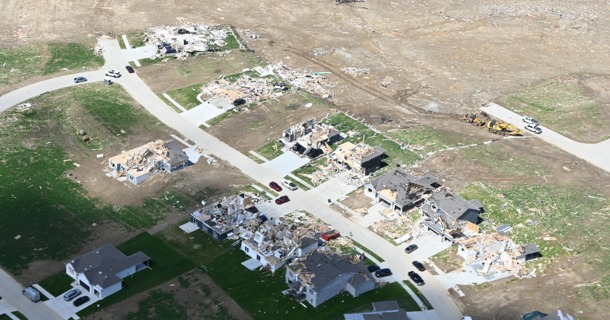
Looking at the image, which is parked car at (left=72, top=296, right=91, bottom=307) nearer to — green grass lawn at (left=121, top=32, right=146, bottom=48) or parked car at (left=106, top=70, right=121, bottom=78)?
parked car at (left=106, top=70, right=121, bottom=78)

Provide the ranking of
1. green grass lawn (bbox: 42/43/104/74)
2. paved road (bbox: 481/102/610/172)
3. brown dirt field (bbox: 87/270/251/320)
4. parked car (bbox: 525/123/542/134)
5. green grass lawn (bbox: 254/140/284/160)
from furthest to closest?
green grass lawn (bbox: 42/43/104/74) → parked car (bbox: 525/123/542/134) → paved road (bbox: 481/102/610/172) → green grass lawn (bbox: 254/140/284/160) → brown dirt field (bbox: 87/270/251/320)

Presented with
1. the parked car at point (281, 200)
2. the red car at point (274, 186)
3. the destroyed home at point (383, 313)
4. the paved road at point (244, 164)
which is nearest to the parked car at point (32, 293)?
the parked car at point (281, 200)

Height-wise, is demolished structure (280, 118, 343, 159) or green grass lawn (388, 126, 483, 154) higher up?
demolished structure (280, 118, 343, 159)

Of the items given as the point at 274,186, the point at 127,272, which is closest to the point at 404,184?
the point at 274,186

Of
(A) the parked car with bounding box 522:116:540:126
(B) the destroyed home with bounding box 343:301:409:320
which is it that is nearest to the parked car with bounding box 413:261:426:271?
(B) the destroyed home with bounding box 343:301:409:320

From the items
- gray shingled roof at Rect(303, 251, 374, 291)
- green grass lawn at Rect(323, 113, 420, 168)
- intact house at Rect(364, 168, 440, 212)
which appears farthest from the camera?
green grass lawn at Rect(323, 113, 420, 168)

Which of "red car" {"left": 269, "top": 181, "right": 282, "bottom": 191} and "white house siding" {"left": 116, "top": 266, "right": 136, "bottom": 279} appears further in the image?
"red car" {"left": 269, "top": 181, "right": 282, "bottom": 191}

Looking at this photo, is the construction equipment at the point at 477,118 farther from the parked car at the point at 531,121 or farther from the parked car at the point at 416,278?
the parked car at the point at 416,278
